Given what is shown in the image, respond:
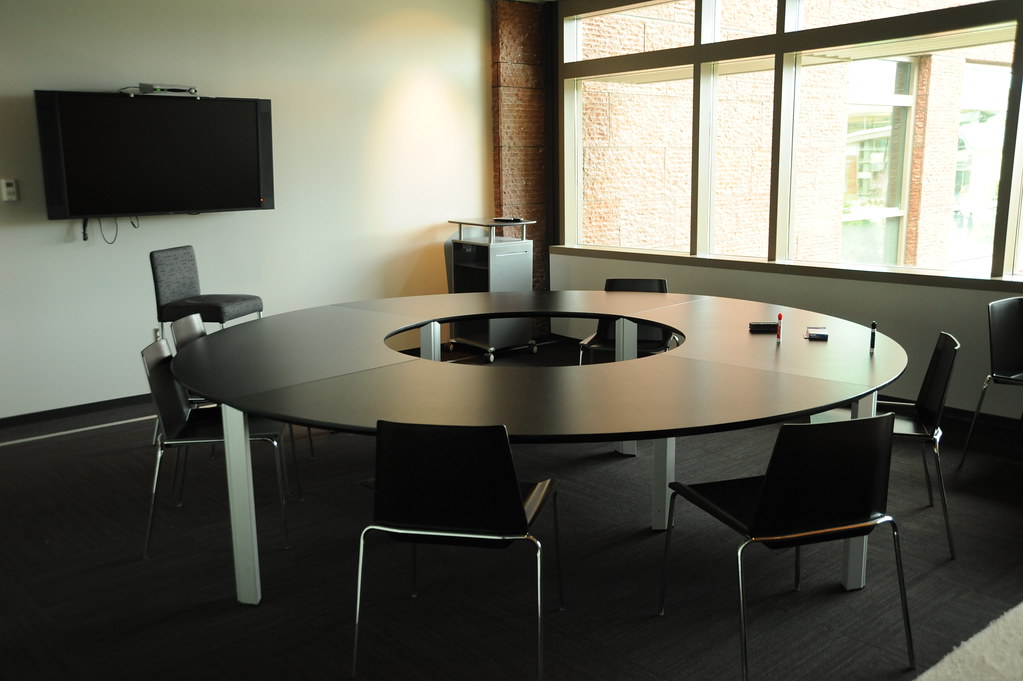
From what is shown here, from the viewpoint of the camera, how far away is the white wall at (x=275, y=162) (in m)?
5.75

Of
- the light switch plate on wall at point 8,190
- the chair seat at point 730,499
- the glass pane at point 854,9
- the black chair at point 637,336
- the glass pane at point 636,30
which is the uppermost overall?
the glass pane at point 636,30

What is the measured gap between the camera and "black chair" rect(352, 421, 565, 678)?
257cm

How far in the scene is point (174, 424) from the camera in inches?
151

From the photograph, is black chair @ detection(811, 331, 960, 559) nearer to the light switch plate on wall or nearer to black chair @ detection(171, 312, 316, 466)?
black chair @ detection(171, 312, 316, 466)

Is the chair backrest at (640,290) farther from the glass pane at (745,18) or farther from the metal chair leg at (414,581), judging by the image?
the metal chair leg at (414,581)

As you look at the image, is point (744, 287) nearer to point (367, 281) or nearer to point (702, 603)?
point (367, 281)

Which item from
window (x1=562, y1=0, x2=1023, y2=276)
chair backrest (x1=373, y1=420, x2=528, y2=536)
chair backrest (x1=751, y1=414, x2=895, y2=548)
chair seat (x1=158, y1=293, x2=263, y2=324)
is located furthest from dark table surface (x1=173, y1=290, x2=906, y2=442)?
window (x1=562, y1=0, x2=1023, y2=276)

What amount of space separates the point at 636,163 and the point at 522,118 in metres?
1.19

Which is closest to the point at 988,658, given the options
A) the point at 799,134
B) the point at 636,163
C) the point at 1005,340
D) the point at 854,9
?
the point at 1005,340

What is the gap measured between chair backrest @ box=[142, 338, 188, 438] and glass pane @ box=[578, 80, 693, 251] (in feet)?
15.8

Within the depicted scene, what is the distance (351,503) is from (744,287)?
12.4ft

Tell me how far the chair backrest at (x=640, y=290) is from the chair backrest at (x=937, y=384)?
2023 mm

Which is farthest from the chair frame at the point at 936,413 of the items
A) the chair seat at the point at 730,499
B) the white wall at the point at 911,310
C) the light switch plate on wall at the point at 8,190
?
the light switch plate on wall at the point at 8,190

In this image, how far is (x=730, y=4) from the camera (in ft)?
22.3
